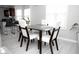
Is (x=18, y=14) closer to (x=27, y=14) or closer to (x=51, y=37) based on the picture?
(x=27, y=14)

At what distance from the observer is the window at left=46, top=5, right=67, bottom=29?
1398mm

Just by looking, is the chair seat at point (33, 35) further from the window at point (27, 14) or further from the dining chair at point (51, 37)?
the window at point (27, 14)

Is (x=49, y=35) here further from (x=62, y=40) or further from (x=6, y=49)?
(x=6, y=49)

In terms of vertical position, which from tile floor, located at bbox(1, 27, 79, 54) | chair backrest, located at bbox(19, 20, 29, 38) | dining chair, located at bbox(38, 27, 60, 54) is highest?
chair backrest, located at bbox(19, 20, 29, 38)

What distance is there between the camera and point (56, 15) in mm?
1427

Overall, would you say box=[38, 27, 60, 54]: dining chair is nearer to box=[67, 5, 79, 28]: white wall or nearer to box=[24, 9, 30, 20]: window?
box=[67, 5, 79, 28]: white wall

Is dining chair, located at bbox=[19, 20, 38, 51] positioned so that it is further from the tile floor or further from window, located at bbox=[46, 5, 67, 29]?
window, located at bbox=[46, 5, 67, 29]

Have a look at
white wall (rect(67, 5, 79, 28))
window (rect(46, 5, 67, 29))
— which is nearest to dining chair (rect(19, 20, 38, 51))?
window (rect(46, 5, 67, 29))

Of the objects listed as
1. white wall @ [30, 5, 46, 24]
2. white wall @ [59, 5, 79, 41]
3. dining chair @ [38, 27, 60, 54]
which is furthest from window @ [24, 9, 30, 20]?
white wall @ [59, 5, 79, 41]

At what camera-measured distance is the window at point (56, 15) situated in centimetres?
140

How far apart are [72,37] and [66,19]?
268mm

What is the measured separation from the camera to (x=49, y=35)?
1.43 metres

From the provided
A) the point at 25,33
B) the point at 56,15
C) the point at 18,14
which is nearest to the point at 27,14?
the point at 18,14

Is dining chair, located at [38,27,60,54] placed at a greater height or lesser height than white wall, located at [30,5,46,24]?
lesser
